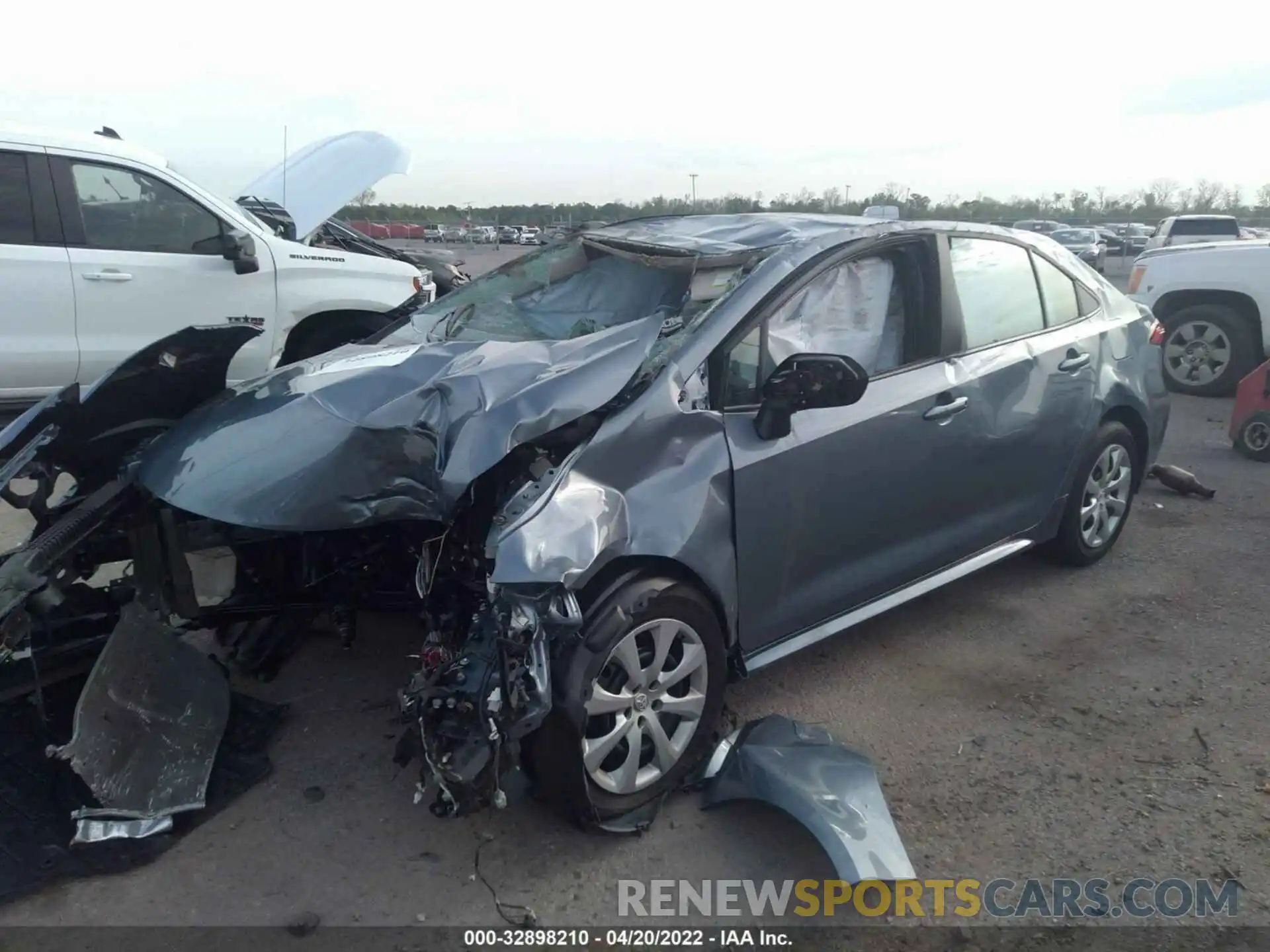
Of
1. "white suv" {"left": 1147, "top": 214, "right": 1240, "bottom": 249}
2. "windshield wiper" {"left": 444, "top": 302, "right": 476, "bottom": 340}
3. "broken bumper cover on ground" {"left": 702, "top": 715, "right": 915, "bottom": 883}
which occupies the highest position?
"windshield wiper" {"left": 444, "top": 302, "right": 476, "bottom": 340}

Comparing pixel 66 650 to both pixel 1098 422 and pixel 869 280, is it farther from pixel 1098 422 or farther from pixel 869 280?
pixel 1098 422

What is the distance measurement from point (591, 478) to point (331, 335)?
4.86 meters

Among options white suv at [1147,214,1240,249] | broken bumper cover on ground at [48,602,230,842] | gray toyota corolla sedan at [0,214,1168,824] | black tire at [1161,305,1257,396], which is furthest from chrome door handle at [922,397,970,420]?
white suv at [1147,214,1240,249]

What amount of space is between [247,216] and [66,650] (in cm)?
431

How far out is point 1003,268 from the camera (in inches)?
169

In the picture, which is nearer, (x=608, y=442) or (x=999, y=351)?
(x=608, y=442)

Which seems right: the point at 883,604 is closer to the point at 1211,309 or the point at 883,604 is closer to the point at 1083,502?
the point at 1083,502


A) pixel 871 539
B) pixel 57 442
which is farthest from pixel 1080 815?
pixel 57 442

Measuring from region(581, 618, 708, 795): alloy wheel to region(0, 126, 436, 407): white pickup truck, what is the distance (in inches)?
120

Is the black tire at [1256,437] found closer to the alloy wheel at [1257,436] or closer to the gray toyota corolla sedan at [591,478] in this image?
the alloy wheel at [1257,436]

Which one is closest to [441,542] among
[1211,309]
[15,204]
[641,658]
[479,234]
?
[641,658]

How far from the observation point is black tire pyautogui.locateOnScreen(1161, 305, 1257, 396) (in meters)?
8.91

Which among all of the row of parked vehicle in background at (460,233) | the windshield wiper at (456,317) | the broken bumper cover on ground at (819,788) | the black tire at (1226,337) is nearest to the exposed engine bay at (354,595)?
the broken bumper cover on ground at (819,788)

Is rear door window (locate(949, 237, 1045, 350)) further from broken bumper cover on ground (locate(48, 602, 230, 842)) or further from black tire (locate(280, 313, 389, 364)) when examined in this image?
black tire (locate(280, 313, 389, 364))
